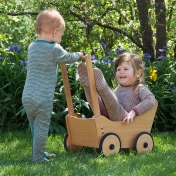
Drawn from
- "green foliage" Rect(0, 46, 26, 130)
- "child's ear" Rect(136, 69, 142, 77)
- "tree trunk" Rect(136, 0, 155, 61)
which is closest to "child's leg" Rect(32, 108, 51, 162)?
"child's ear" Rect(136, 69, 142, 77)

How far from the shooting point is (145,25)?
28.6 feet

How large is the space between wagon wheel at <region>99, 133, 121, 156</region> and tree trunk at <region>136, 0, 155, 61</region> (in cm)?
413

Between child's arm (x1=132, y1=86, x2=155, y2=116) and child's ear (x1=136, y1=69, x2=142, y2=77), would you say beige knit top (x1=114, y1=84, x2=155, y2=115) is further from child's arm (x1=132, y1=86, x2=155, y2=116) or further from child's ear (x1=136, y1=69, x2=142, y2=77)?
child's ear (x1=136, y1=69, x2=142, y2=77)

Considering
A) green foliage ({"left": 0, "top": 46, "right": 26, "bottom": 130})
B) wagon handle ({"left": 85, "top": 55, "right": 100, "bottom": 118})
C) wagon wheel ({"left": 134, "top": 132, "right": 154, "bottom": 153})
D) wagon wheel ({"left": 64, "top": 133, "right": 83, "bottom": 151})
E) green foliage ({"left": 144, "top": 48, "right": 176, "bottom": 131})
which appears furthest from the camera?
green foliage ({"left": 144, "top": 48, "right": 176, "bottom": 131})

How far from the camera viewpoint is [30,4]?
9.16 meters

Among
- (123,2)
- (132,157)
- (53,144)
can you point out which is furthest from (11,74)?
Result: (123,2)

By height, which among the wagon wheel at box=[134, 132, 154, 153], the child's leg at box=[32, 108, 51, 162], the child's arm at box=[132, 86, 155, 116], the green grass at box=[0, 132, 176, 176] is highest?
the child's arm at box=[132, 86, 155, 116]

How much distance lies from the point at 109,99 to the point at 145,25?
417 centimetres

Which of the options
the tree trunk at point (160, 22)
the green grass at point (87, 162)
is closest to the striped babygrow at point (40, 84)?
the green grass at point (87, 162)

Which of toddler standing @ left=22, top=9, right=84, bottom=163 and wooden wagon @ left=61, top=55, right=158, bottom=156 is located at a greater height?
toddler standing @ left=22, top=9, right=84, bottom=163

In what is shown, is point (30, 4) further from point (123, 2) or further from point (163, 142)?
point (163, 142)

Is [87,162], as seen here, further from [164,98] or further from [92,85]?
[164,98]

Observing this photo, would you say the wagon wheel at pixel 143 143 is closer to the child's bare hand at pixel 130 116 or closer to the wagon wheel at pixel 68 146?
the child's bare hand at pixel 130 116

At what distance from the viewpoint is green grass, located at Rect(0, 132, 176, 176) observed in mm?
4012
